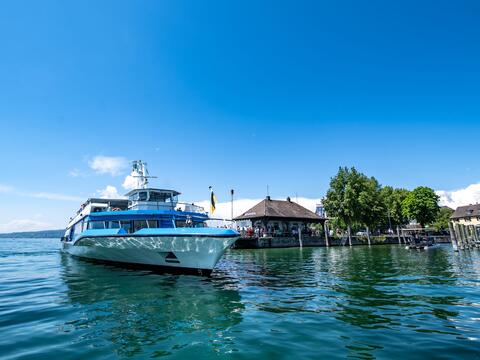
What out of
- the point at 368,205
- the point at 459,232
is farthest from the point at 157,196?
the point at 368,205

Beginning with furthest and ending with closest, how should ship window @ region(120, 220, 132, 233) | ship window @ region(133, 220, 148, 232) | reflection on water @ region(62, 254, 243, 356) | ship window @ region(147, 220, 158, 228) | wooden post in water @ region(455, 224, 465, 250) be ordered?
1. wooden post in water @ region(455, 224, 465, 250)
2. ship window @ region(120, 220, 132, 233)
3. ship window @ region(133, 220, 148, 232)
4. ship window @ region(147, 220, 158, 228)
5. reflection on water @ region(62, 254, 243, 356)

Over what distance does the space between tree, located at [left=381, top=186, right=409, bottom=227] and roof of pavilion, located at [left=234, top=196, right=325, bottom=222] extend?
85.9 feet

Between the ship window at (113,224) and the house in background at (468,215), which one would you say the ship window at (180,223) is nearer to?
the ship window at (113,224)

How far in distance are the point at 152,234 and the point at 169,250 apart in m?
1.09

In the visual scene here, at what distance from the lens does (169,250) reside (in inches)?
569

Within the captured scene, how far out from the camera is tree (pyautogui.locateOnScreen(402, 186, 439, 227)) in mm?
67750

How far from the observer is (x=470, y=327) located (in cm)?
669

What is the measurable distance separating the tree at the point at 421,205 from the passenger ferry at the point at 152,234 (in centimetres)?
6311

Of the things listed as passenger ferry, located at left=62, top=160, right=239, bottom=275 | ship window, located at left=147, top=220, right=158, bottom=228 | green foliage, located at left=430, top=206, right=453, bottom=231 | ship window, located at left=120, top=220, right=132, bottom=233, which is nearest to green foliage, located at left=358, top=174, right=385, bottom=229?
green foliage, located at left=430, top=206, right=453, bottom=231

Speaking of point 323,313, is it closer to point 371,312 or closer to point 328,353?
point 371,312

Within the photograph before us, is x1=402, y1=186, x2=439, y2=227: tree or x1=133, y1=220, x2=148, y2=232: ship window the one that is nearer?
x1=133, y1=220, x2=148, y2=232: ship window

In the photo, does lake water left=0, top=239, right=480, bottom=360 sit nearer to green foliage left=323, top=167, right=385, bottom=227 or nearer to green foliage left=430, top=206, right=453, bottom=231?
green foliage left=323, top=167, right=385, bottom=227

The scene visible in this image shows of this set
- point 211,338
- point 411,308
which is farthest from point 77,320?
point 411,308

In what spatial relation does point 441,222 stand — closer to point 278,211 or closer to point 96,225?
point 278,211
